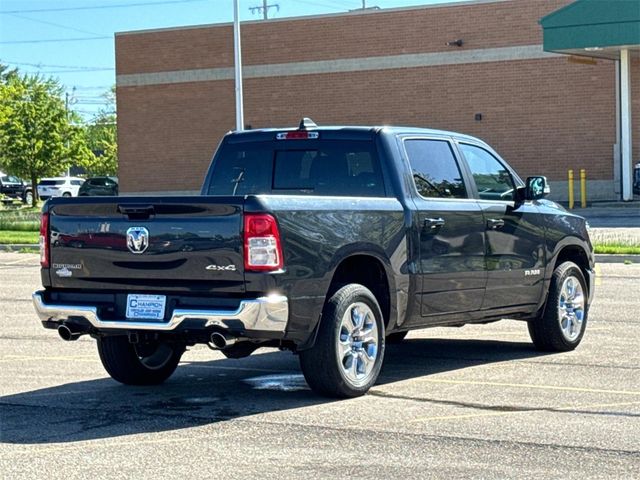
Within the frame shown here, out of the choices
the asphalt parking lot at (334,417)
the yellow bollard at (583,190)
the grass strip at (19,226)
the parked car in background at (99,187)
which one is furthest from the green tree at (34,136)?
the asphalt parking lot at (334,417)

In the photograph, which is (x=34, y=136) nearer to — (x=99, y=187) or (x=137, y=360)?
(x=99, y=187)

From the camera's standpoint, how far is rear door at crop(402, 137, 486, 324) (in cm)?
963

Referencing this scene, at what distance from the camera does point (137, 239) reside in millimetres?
8531

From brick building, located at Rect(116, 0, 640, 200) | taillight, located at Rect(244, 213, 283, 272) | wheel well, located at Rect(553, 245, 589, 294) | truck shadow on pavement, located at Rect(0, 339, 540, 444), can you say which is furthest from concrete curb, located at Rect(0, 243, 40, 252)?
taillight, located at Rect(244, 213, 283, 272)

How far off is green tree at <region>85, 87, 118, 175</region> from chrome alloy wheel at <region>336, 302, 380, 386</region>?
2651 inches

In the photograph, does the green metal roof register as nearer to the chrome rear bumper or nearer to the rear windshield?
the rear windshield

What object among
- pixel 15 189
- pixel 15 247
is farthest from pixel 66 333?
pixel 15 189

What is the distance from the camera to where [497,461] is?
22.1 feet

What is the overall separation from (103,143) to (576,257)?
82655mm

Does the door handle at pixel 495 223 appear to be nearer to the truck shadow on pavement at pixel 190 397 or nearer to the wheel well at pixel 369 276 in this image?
the truck shadow on pavement at pixel 190 397

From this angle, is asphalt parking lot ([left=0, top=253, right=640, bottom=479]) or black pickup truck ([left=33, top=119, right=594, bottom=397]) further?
black pickup truck ([left=33, top=119, right=594, bottom=397])

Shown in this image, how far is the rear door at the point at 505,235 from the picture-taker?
410 inches

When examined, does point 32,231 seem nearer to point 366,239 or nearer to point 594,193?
point 594,193

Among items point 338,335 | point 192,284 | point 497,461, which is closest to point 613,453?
point 497,461
